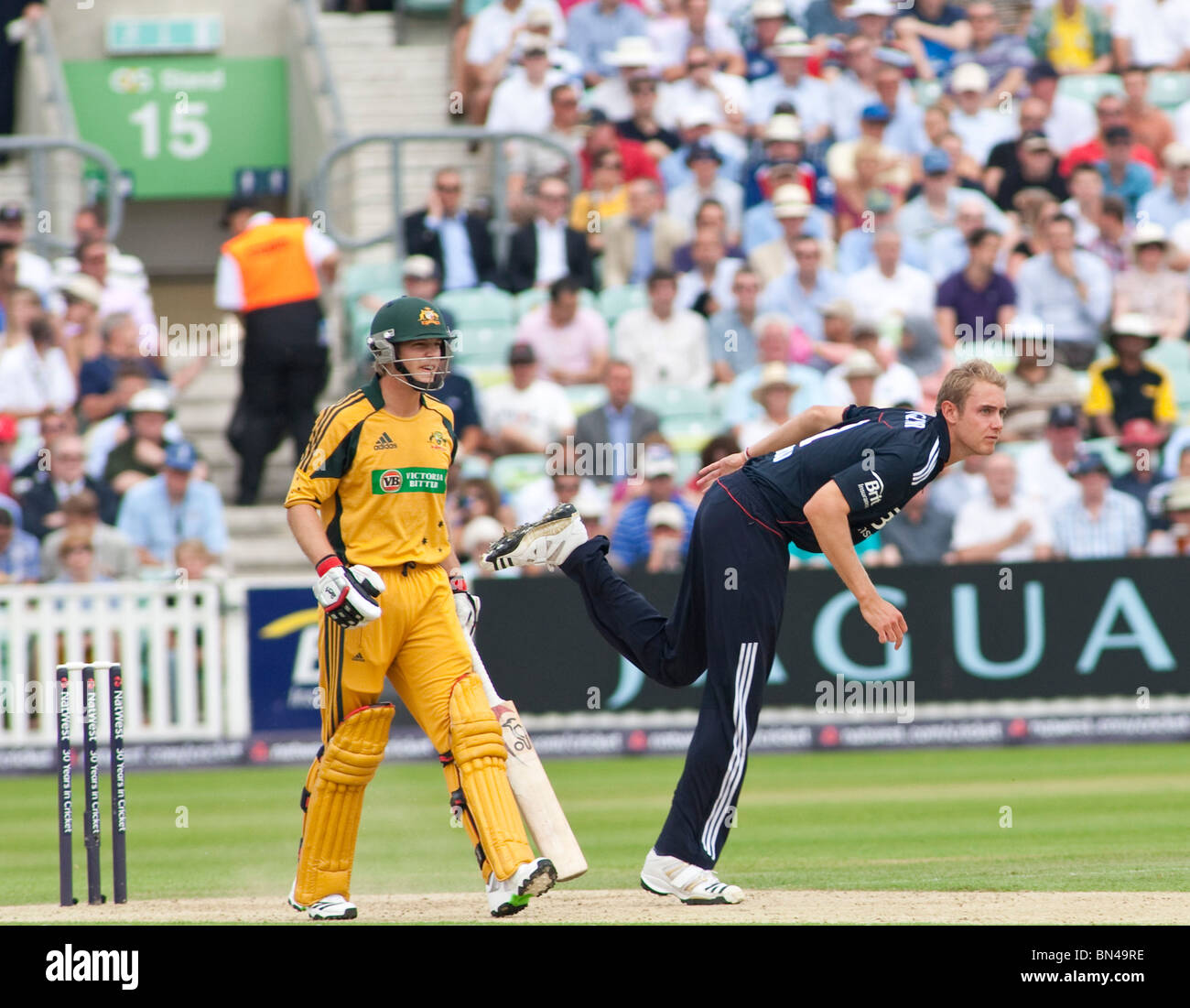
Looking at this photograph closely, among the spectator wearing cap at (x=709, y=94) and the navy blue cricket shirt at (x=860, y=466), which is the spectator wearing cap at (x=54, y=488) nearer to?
the spectator wearing cap at (x=709, y=94)

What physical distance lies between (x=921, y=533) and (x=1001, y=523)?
62 centimetres

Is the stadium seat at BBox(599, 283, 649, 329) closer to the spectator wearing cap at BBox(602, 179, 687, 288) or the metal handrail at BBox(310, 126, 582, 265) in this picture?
the spectator wearing cap at BBox(602, 179, 687, 288)

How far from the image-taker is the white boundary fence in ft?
47.5

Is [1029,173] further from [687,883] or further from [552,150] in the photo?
[687,883]

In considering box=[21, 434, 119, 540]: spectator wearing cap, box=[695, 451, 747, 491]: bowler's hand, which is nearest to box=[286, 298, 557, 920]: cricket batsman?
box=[695, 451, 747, 491]: bowler's hand

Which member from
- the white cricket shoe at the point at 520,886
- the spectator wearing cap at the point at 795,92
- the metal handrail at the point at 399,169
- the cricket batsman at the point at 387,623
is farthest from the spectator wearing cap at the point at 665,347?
the white cricket shoe at the point at 520,886

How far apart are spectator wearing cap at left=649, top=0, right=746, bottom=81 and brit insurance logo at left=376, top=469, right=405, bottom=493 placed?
12.2 meters

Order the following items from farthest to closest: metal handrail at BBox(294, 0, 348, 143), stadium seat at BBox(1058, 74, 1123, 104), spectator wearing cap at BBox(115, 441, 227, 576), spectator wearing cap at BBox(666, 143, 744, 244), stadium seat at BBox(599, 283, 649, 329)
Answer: stadium seat at BBox(1058, 74, 1123, 104) < metal handrail at BBox(294, 0, 348, 143) < spectator wearing cap at BBox(666, 143, 744, 244) < stadium seat at BBox(599, 283, 649, 329) < spectator wearing cap at BBox(115, 441, 227, 576)

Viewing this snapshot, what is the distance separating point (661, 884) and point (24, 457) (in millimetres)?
8973

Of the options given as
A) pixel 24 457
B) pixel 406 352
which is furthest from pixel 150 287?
pixel 406 352

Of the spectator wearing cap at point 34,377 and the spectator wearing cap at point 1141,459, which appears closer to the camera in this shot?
the spectator wearing cap at point 1141,459

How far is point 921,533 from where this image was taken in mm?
15469

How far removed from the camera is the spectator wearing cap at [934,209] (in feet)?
57.4

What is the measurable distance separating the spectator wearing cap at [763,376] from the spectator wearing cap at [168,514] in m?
4.14
